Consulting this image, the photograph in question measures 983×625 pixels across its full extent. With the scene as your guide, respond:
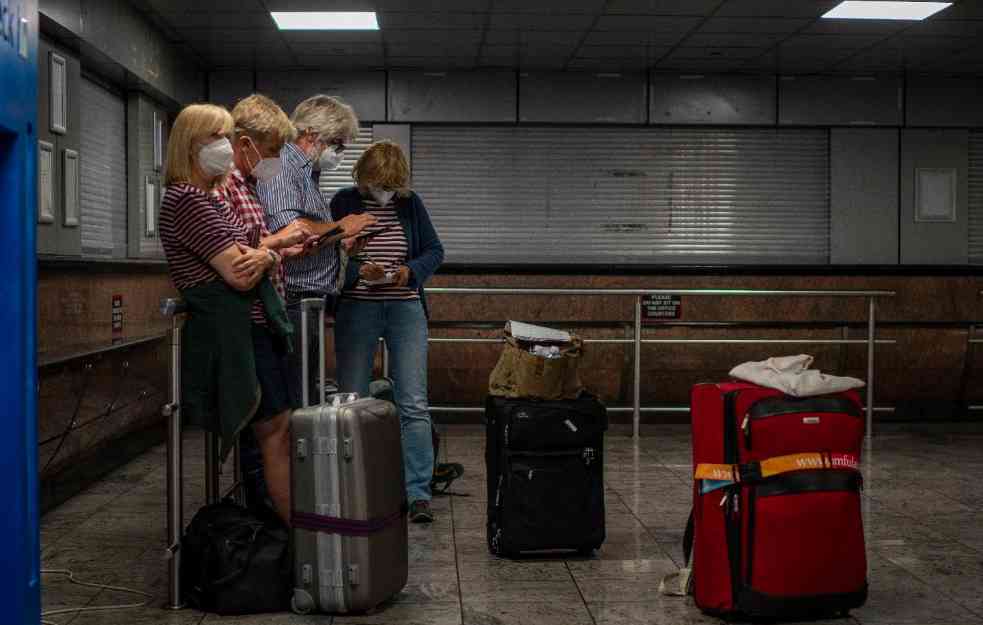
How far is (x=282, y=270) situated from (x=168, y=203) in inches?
26.5

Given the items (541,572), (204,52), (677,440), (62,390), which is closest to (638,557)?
(541,572)

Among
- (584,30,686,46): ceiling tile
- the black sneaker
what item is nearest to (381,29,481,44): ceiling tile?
(584,30,686,46): ceiling tile

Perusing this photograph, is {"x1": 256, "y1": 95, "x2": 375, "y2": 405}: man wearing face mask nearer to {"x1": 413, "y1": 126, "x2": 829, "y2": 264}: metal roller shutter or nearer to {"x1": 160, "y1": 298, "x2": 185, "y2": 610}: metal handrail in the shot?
{"x1": 160, "y1": 298, "x2": 185, "y2": 610}: metal handrail

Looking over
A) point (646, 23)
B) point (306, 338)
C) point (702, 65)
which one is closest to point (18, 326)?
point (306, 338)

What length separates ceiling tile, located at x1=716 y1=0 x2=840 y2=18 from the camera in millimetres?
7160

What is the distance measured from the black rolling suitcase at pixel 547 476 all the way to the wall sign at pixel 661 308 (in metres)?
3.95

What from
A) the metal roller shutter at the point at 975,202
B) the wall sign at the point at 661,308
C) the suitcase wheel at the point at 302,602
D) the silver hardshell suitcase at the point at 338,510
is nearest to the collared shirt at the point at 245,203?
the silver hardshell suitcase at the point at 338,510

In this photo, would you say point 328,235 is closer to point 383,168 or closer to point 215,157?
point 215,157

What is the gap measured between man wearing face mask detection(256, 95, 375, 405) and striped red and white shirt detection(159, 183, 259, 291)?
0.43 m

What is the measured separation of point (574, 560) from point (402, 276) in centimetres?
126

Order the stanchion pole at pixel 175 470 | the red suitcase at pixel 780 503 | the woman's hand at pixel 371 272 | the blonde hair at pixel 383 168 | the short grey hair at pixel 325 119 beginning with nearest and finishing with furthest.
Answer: the red suitcase at pixel 780 503 → the stanchion pole at pixel 175 470 → the short grey hair at pixel 325 119 → the woman's hand at pixel 371 272 → the blonde hair at pixel 383 168

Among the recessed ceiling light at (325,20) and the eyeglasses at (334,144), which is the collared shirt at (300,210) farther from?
the recessed ceiling light at (325,20)

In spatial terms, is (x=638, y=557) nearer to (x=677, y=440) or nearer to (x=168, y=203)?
(x=168, y=203)

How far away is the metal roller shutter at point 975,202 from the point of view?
996 centimetres
